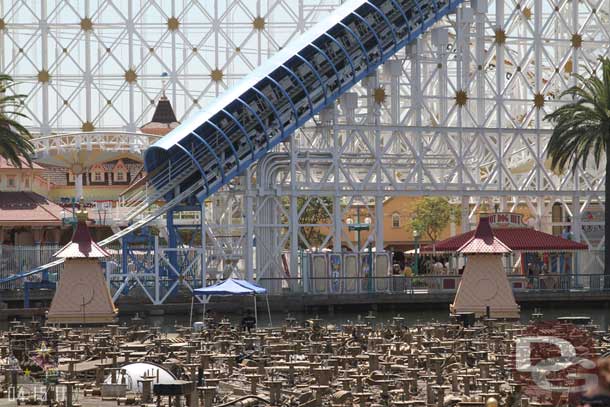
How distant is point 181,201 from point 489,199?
2743cm

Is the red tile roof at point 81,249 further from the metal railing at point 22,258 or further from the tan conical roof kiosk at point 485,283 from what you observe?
the metal railing at point 22,258

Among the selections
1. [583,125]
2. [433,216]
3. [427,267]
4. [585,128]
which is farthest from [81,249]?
[433,216]

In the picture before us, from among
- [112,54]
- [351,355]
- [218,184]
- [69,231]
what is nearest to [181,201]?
[218,184]

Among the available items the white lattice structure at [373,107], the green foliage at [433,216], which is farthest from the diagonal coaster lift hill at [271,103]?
the green foliage at [433,216]

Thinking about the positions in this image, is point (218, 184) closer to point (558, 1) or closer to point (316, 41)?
point (316, 41)

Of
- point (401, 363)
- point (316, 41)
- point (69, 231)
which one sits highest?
point (316, 41)

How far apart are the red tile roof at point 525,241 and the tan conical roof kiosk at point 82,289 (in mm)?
24702

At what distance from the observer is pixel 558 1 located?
101938 millimetres

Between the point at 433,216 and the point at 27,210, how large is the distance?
5509 centimetres

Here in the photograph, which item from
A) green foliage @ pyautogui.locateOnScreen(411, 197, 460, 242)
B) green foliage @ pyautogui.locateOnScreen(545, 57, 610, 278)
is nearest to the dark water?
green foliage @ pyautogui.locateOnScreen(545, 57, 610, 278)

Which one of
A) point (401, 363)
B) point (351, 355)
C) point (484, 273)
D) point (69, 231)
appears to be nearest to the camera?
point (401, 363)

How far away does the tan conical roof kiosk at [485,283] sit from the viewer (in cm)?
6750

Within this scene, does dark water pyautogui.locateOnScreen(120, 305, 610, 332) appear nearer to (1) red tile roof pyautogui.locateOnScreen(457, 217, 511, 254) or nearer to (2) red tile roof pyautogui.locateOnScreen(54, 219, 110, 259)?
(2) red tile roof pyautogui.locateOnScreen(54, 219, 110, 259)

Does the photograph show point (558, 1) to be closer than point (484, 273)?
No
